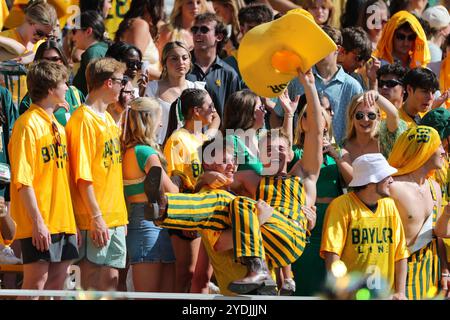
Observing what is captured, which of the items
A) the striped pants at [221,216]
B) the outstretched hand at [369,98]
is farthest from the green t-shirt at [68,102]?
the outstretched hand at [369,98]

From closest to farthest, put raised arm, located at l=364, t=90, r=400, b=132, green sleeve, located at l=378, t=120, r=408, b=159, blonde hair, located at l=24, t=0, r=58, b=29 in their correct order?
green sleeve, located at l=378, t=120, r=408, b=159 < raised arm, located at l=364, t=90, r=400, b=132 < blonde hair, located at l=24, t=0, r=58, b=29

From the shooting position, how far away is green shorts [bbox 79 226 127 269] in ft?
28.5

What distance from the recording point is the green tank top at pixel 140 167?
8.95 meters

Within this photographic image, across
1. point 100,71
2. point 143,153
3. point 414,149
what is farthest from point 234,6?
point 143,153

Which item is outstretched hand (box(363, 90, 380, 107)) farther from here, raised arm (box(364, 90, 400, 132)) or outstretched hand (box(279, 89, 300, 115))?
outstretched hand (box(279, 89, 300, 115))

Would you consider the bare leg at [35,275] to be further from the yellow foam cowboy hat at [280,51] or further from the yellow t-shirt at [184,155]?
the yellow foam cowboy hat at [280,51]

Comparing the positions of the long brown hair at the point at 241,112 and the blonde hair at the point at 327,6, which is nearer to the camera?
the long brown hair at the point at 241,112

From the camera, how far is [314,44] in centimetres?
885

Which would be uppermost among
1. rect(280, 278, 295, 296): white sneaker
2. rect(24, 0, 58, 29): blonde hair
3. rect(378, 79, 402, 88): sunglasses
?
rect(24, 0, 58, 29): blonde hair

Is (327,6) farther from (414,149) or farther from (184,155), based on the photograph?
(184,155)

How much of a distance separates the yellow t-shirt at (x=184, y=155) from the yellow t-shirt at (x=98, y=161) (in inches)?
22.4

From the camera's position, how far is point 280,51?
29.5 feet

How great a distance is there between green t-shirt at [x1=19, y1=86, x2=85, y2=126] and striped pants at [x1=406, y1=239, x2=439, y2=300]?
263cm

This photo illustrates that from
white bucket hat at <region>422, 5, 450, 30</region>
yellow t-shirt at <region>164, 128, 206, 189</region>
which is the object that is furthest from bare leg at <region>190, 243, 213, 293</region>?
white bucket hat at <region>422, 5, 450, 30</region>
